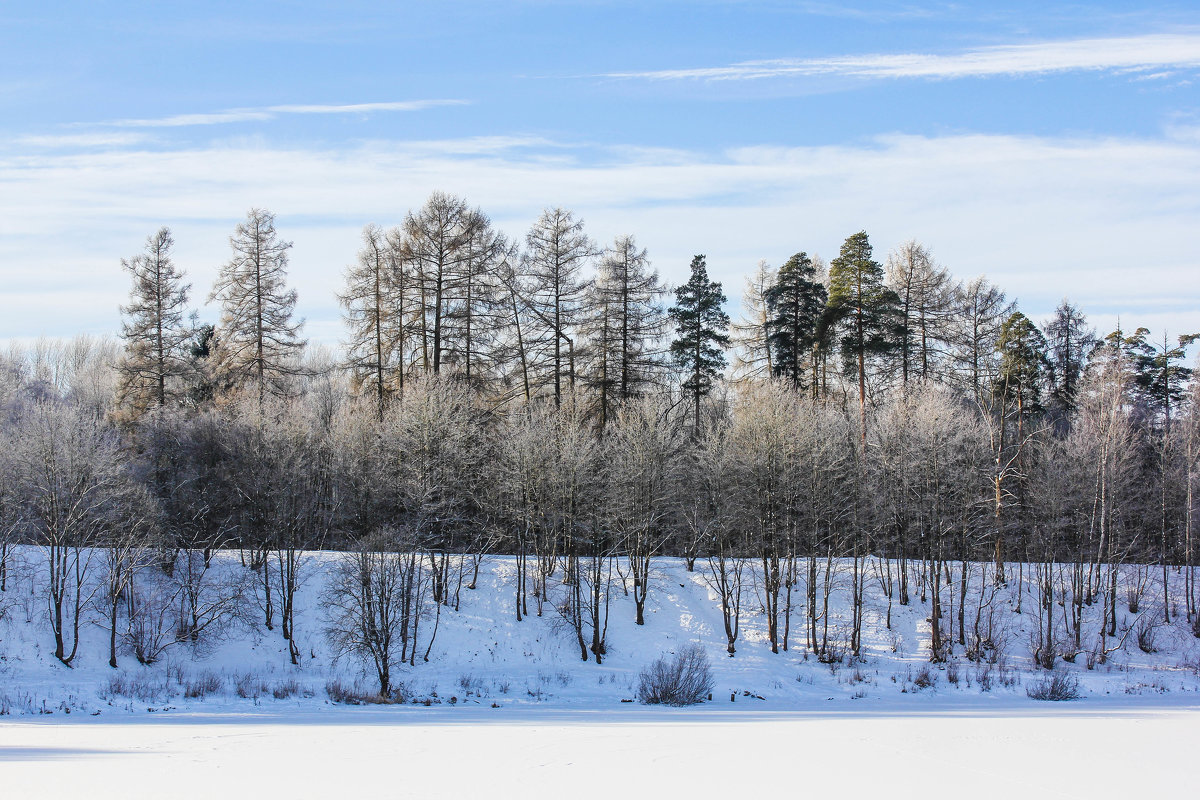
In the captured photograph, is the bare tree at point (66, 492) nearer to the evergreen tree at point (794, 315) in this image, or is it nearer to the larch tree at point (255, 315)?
the larch tree at point (255, 315)

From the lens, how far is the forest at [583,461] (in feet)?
101

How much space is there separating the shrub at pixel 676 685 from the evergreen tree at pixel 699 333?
1670 cm

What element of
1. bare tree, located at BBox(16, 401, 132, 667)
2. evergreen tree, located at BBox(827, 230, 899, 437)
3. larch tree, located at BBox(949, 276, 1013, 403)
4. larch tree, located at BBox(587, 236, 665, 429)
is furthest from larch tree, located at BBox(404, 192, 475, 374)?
larch tree, located at BBox(949, 276, 1013, 403)

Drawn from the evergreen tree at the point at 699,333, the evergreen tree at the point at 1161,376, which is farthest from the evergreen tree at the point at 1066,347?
the evergreen tree at the point at 699,333

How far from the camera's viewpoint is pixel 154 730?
17.8 metres

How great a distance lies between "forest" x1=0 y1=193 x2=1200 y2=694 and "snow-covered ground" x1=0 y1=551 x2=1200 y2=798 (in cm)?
96

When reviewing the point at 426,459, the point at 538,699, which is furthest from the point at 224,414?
the point at 538,699

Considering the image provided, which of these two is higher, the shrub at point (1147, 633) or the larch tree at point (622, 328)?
the larch tree at point (622, 328)

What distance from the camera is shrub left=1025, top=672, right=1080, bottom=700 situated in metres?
26.8

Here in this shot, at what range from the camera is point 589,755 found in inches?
620

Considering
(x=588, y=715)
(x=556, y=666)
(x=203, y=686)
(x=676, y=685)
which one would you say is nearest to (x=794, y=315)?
(x=556, y=666)

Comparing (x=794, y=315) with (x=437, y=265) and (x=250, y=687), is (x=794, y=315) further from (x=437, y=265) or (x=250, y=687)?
(x=250, y=687)

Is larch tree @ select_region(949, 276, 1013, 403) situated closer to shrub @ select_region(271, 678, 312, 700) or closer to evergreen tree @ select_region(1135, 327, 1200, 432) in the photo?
evergreen tree @ select_region(1135, 327, 1200, 432)

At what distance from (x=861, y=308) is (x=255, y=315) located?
3107cm
